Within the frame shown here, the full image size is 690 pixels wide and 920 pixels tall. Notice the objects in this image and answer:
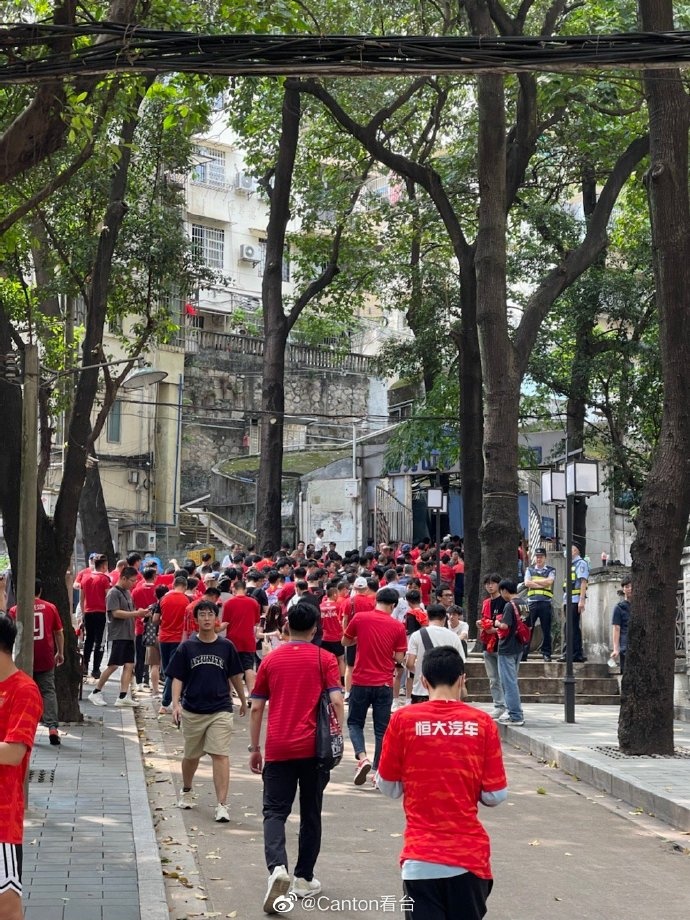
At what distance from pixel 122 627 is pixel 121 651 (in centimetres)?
33

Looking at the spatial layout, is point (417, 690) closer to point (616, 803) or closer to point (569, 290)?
point (616, 803)

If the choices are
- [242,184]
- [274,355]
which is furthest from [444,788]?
[242,184]

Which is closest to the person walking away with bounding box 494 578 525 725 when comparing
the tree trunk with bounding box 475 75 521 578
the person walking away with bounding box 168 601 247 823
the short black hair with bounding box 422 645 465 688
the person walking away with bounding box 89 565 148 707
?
the tree trunk with bounding box 475 75 521 578

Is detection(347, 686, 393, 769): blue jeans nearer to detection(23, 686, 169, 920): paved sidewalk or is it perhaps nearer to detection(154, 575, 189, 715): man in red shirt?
detection(23, 686, 169, 920): paved sidewalk

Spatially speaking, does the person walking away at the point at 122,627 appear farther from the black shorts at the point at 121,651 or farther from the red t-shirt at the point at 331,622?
the red t-shirt at the point at 331,622

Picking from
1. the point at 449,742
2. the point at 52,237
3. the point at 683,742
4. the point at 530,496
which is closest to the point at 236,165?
the point at 530,496

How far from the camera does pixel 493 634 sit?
16.0 meters

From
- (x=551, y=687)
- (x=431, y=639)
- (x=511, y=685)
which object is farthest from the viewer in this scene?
(x=551, y=687)

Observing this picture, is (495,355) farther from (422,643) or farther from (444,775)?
(444,775)

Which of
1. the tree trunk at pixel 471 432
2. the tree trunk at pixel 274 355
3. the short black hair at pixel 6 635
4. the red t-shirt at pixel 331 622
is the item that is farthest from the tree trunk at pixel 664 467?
the tree trunk at pixel 274 355

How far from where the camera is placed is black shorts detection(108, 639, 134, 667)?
17609 millimetres

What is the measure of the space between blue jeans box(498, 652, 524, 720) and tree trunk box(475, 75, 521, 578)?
3.19 meters

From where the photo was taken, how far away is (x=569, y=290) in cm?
2802

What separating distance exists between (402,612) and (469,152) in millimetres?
11235
